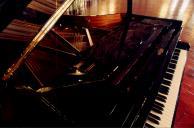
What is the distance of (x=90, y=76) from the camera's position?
1.71 m

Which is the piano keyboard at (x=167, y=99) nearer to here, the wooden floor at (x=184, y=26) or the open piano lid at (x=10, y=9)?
the wooden floor at (x=184, y=26)

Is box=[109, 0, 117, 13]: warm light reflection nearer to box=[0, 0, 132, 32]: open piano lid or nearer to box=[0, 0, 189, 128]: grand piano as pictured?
box=[0, 0, 189, 128]: grand piano

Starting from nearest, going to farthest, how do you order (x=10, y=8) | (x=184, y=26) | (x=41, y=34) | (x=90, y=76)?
(x=10, y=8)
(x=41, y=34)
(x=90, y=76)
(x=184, y=26)

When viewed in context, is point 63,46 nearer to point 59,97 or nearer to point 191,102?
point 59,97

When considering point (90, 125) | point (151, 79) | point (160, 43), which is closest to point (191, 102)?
point (160, 43)

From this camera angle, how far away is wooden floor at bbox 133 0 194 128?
258 centimetres

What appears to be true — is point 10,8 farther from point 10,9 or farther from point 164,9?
point 164,9

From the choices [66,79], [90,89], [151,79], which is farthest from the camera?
[66,79]

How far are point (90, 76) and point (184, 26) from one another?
13.2 ft

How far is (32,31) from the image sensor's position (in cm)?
279

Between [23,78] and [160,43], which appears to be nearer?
[23,78]

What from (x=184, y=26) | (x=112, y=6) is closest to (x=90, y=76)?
(x=184, y=26)

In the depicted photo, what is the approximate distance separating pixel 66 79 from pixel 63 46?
2.80 feet

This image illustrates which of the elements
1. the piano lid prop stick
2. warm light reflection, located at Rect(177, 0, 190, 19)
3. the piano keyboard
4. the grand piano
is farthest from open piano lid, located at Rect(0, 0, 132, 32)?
warm light reflection, located at Rect(177, 0, 190, 19)
